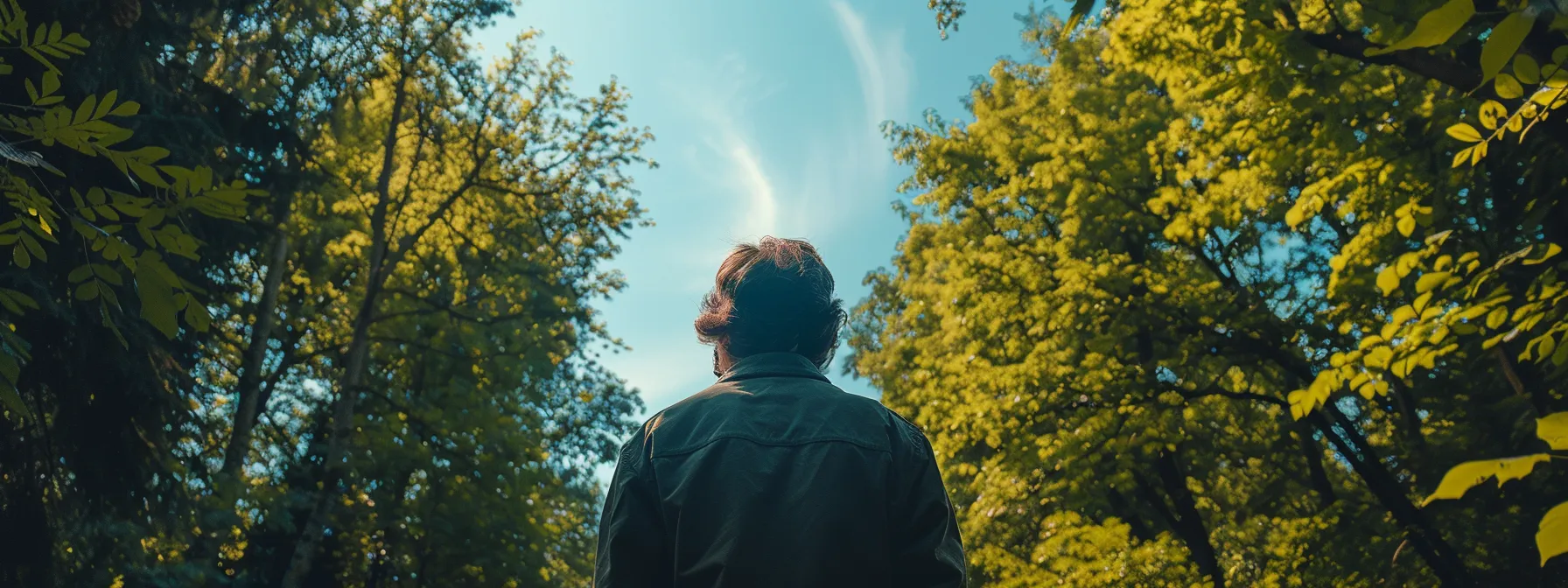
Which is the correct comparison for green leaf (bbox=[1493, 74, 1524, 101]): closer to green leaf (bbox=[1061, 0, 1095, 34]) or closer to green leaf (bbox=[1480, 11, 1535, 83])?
green leaf (bbox=[1061, 0, 1095, 34])

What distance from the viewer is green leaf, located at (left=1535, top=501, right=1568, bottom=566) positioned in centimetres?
100

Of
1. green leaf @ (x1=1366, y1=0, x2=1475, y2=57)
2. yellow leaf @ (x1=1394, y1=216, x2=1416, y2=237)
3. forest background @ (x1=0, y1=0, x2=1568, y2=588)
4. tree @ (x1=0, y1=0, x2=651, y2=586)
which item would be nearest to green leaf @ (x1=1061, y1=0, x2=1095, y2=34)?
forest background @ (x1=0, y1=0, x2=1568, y2=588)

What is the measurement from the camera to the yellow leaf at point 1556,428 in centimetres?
112

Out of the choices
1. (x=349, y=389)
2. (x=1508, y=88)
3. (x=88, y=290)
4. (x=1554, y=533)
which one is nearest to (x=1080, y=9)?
(x=1554, y=533)

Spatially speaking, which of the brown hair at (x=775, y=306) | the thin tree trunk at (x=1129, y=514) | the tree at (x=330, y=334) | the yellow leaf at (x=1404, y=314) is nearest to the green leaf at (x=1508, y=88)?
the yellow leaf at (x=1404, y=314)

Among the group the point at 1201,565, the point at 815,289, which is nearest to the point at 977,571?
the point at 1201,565

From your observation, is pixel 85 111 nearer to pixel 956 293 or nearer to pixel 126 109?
pixel 126 109

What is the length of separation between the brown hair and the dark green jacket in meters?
0.19

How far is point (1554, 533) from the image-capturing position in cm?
101

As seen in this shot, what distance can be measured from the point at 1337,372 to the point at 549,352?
1471 cm

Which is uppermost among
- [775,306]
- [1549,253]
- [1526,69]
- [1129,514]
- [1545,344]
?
[1129,514]

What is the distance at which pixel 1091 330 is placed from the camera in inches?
453

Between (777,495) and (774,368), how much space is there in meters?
0.35

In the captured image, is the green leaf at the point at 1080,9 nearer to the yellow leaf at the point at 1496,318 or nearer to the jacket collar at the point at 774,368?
the jacket collar at the point at 774,368
